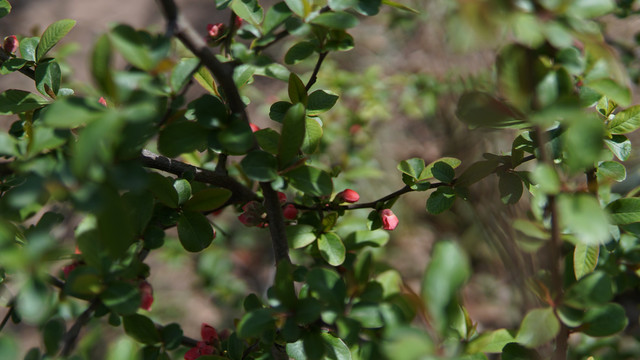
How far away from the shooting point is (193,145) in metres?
0.57

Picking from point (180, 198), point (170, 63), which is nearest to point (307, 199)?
point (180, 198)

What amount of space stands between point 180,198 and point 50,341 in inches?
9.5

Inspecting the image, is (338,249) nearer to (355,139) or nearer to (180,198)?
(180,198)

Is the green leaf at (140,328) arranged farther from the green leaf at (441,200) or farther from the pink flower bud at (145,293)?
the green leaf at (441,200)

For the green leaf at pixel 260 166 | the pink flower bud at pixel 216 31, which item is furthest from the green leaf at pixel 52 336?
the pink flower bud at pixel 216 31

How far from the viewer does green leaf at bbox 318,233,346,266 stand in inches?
29.3

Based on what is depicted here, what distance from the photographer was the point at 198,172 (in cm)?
74

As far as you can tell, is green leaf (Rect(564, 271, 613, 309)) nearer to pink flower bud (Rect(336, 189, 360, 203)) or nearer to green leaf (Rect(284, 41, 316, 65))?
pink flower bud (Rect(336, 189, 360, 203))

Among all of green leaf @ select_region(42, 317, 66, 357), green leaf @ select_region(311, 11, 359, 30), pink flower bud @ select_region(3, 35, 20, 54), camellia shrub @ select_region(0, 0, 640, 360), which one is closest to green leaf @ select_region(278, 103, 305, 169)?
camellia shrub @ select_region(0, 0, 640, 360)

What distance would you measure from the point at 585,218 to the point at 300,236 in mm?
453

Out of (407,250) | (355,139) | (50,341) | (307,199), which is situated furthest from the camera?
(407,250)

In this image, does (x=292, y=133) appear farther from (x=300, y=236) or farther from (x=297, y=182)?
(x=300, y=236)

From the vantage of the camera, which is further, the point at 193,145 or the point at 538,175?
the point at 193,145

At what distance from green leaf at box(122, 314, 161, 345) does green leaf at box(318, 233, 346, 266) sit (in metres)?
0.29
